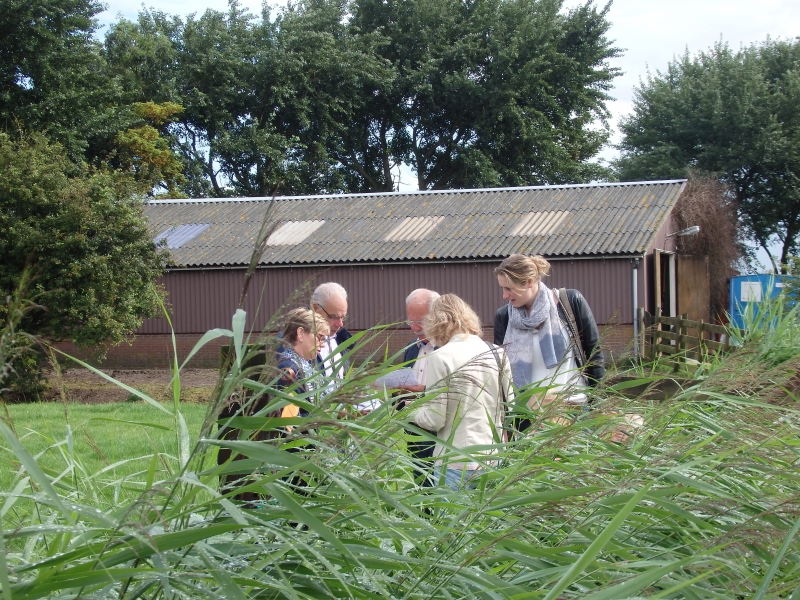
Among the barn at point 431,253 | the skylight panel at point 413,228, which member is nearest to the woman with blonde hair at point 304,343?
the barn at point 431,253

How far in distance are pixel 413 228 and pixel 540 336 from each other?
21.8 metres

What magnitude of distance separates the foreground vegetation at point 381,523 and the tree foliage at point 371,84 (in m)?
38.3

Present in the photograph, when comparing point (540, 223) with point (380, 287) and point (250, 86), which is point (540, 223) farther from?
point (250, 86)

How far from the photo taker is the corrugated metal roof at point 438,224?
2445 centimetres

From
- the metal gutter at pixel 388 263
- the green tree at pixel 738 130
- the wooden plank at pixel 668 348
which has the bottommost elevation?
the wooden plank at pixel 668 348

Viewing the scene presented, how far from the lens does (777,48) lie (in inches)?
1726

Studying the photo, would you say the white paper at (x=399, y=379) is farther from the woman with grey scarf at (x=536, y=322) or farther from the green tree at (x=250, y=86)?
the green tree at (x=250, y=86)

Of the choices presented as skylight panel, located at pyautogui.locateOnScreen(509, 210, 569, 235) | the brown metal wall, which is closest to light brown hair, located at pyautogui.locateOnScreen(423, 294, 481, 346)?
the brown metal wall

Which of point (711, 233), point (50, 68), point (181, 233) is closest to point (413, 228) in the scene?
point (181, 233)

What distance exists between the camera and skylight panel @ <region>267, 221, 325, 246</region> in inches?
1049

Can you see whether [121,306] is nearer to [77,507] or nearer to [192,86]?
[77,507]

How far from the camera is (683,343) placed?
9742 mm

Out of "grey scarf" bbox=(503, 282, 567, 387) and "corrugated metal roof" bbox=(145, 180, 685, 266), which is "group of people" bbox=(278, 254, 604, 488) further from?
"corrugated metal roof" bbox=(145, 180, 685, 266)

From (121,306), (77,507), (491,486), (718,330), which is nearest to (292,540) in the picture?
(77,507)
